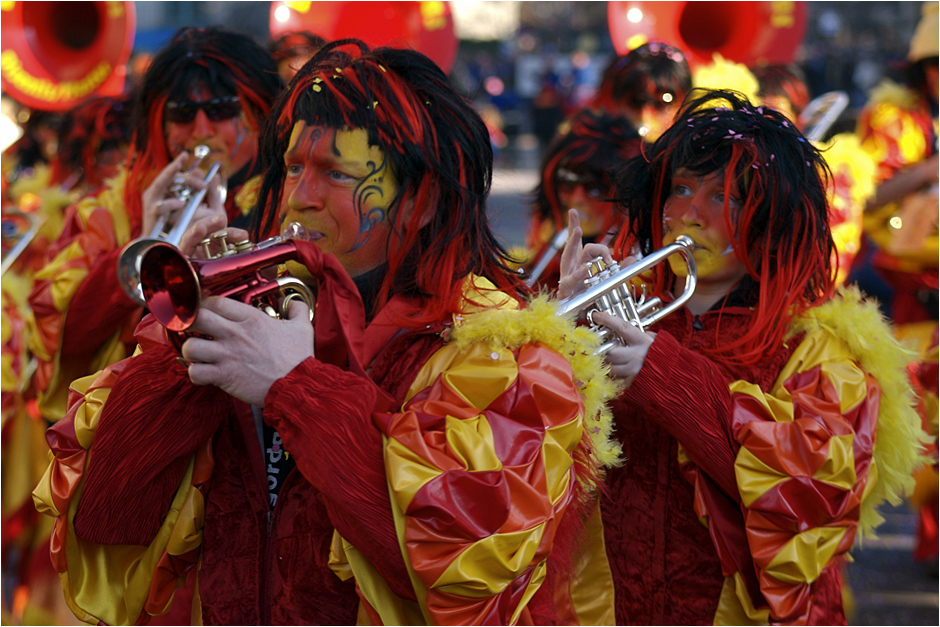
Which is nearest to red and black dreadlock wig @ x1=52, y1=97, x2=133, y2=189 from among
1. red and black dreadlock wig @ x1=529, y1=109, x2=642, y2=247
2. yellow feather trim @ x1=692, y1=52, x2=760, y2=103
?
red and black dreadlock wig @ x1=529, y1=109, x2=642, y2=247

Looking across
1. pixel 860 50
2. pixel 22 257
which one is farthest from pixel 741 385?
pixel 860 50

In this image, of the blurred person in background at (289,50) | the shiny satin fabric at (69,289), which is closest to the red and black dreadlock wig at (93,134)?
the blurred person in background at (289,50)

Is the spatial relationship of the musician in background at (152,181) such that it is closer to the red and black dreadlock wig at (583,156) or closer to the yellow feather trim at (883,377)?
the red and black dreadlock wig at (583,156)

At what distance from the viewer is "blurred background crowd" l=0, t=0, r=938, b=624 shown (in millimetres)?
3893

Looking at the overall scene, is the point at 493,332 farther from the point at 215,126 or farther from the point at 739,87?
the point at 739,87

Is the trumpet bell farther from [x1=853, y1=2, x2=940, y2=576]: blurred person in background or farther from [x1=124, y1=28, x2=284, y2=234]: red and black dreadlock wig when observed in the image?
[x1=853, y1=2, x2=940, y2=576]: blurred person in background

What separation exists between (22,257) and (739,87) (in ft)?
11.4

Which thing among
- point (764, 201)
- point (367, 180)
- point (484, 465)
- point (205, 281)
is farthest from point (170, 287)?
point (764, 201)

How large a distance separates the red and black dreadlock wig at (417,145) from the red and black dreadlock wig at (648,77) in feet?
8.80

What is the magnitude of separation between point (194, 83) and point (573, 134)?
1.42 meters

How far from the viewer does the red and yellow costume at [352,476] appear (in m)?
1.59

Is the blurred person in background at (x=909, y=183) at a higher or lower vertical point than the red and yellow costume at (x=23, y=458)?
higher

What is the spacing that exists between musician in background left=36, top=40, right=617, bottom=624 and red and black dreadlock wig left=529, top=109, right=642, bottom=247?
5.47 feet

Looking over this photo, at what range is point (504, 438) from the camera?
1.66 metres
